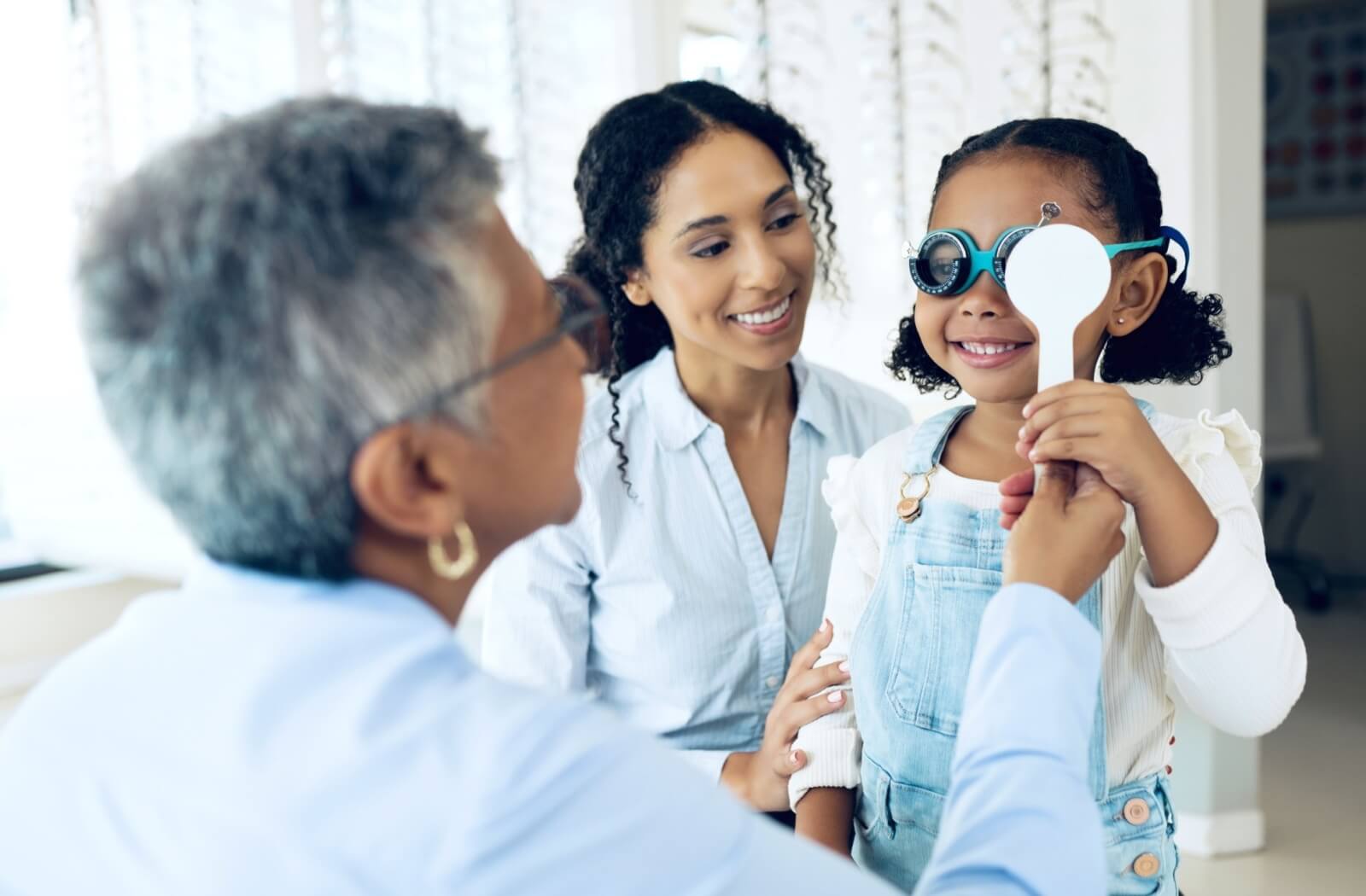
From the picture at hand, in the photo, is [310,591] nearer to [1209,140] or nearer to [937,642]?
[937,642]

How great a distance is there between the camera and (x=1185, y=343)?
3.92 feet

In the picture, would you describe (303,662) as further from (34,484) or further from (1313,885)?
(34,484)

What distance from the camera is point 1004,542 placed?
1077mm

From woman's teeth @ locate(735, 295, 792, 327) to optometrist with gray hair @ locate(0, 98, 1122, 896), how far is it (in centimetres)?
74

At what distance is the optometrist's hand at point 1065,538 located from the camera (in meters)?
0.81

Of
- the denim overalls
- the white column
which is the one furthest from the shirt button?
the white column

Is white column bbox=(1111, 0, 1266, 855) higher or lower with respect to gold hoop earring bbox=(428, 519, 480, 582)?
higher

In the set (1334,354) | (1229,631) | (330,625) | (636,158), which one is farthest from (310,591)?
(1334,354)

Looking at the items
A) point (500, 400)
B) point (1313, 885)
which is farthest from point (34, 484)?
point (1313, 885)

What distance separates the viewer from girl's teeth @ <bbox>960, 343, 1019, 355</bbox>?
1094 millimetres

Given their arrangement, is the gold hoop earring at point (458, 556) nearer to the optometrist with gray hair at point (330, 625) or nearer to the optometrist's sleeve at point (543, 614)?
the optometrist with gray hair at point (330, 625)

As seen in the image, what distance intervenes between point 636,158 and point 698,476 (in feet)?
1.36

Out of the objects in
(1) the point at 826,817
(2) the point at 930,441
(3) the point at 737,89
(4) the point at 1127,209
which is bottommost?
(1) the point at 826,817

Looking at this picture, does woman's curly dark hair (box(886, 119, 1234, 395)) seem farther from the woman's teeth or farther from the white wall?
the white wall
